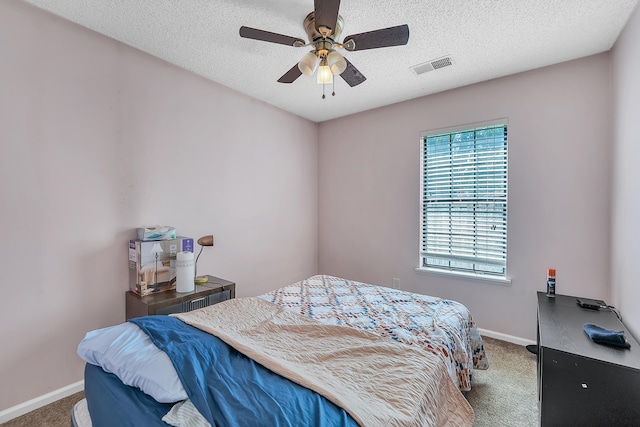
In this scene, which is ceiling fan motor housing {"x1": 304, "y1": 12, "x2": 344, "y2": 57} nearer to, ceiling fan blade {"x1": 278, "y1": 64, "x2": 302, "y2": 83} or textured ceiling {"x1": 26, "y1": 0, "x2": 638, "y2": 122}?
textured ceiling {"x1": 26, "y1": 0, "x2": 638, "y2": 122}

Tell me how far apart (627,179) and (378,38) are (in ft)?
6.44

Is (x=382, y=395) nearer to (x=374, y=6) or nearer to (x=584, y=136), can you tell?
(x=374, y=6)

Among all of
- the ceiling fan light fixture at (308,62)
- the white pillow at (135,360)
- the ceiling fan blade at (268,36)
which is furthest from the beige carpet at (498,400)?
the ceiling fan blade at (268,36)

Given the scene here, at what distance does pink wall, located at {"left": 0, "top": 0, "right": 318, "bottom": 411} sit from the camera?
1807 mm

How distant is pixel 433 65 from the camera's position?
2.54 m

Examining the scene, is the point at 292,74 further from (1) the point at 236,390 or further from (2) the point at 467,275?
(2) the point at 467,275

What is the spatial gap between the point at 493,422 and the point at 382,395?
119 centimetres

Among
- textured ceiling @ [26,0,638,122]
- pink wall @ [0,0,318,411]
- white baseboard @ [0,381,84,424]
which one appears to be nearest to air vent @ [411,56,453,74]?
textured ceiling @ [26,0,638,122]

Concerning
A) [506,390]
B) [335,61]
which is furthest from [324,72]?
[506,390]

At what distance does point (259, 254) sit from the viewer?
339 centimetres

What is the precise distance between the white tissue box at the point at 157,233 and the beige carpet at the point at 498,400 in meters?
1.21

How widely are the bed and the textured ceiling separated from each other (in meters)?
2.03

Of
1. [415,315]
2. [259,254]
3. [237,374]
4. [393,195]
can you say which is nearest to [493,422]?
[415,315]

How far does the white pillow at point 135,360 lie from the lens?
1.01 meters
